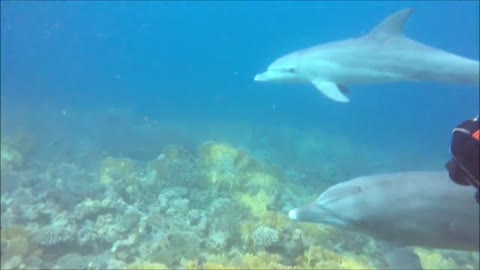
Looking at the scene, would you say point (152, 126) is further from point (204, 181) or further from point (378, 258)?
point (378, 258)

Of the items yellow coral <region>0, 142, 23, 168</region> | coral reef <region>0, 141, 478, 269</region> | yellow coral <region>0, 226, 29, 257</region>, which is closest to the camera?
coral reef <region>0, 141, 478, 269</region>

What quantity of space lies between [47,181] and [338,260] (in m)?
7.96

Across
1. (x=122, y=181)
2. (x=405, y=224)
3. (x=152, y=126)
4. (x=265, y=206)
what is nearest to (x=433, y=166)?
(x=152, y=126)

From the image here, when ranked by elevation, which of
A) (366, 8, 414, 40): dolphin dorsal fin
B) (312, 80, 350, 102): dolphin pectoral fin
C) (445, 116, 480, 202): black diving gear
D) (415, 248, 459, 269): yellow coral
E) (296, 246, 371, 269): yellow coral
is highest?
(366, 8, 414, 40): dolphin dorsal fin

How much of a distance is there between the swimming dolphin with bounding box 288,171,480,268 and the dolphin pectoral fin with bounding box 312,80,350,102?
16.6ft

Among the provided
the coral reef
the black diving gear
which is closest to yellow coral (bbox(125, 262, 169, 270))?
the coral reef

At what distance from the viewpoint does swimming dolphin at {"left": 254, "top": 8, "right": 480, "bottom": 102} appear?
350 inches

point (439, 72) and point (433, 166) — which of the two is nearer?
point (439, 72)

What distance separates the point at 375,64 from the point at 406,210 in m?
6.08

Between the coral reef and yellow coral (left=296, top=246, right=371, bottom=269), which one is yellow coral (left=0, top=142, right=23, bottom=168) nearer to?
the coral reef

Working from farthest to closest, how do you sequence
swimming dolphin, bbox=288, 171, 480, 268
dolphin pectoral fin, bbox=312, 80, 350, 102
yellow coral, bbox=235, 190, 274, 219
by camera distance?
yellow coral, bbox=235, 190, 274, 219
dolphin pectoral fin, bbox=312, 80, 350, 102
swimming dolphin, bbox=288, 171, 480, 268

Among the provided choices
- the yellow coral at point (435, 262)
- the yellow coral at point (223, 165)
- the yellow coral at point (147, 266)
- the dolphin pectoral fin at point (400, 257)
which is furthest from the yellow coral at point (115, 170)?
the dolphin pectoral fin at point (400, 257)

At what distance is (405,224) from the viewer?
4.12m

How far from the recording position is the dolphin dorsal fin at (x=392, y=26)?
8953 mm
